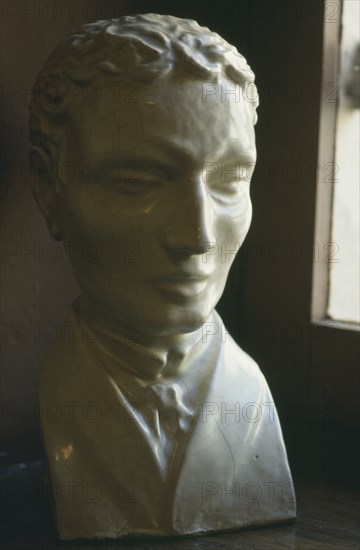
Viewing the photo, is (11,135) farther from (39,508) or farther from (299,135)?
(39,508)

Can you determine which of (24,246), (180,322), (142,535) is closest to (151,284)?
(180,322)

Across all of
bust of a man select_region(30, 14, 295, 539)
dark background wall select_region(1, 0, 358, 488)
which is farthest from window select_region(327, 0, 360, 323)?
bust of a man select_region(30, 14, 295, 539)

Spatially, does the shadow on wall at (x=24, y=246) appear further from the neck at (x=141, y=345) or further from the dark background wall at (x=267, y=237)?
the neck at (x=141, y=345)

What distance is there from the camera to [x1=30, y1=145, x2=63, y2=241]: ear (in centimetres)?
148

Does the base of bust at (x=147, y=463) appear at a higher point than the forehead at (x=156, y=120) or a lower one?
lower

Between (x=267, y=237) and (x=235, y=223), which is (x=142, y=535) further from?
(x=267, y=237)

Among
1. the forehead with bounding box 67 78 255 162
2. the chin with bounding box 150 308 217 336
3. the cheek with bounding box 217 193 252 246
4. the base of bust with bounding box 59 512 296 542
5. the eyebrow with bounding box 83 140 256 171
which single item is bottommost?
the base of bust with bounding box 59 512 296 542

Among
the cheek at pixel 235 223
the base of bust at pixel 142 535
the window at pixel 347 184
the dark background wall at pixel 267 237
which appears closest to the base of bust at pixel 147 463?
the base of bust at pixel 142 535

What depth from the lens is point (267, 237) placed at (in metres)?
2.04

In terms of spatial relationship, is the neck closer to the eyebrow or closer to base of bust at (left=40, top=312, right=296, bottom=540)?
base of bust at (left=40, top=312, right=296, bottom=540)

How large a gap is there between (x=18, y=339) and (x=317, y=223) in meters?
0.78

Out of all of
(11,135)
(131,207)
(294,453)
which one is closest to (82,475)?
(131,207)

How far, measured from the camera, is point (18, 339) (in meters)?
1.94

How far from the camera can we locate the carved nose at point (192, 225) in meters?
1.36
